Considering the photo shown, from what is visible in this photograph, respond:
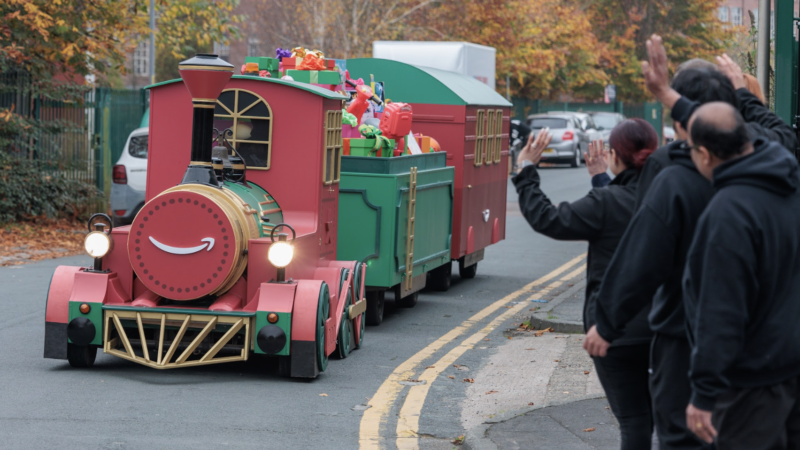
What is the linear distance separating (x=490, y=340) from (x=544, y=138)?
15.8 ft

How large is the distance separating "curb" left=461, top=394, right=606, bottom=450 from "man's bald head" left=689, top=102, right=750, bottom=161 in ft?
8.70

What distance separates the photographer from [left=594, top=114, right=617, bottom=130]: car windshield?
46469 mm

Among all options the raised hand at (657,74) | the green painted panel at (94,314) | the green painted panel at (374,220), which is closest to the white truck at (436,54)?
the green painted panel at (374,220)

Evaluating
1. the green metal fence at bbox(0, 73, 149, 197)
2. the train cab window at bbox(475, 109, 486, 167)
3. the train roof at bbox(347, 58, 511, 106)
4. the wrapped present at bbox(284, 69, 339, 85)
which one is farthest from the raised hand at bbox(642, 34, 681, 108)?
the green metal fence at bbox(0, 73, 149, 197)

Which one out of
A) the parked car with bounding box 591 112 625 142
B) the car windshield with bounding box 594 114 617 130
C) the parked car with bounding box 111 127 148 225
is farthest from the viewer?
the car windshield with bounding box 594 114 617 130

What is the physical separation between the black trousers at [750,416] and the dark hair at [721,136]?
78cm

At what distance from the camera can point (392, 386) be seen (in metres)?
7.65

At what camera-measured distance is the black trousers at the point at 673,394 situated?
3781 millimetres

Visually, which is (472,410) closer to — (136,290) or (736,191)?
(136,290)

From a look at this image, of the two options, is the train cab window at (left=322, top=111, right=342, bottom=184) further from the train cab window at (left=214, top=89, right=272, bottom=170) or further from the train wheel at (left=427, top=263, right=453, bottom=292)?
the train wheel at (left=427, top=263, right=453, bottom=292)

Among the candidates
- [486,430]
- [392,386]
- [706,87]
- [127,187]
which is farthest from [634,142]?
[127,187]

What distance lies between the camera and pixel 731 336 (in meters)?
3.43

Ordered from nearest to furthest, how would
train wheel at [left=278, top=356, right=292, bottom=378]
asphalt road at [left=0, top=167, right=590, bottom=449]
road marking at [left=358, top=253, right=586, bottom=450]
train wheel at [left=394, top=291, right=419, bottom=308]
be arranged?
asphalt road at [left=0, top=167, right=590, bottom=449] < road marking at [left=358, top=253, right=586, bottom=450] < train wheel at [left=278, top=356, right=292, bottom=378] < train wheel at [left=394, top=291, right=419, bottom=308]

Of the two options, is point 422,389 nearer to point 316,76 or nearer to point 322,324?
point 322,324
